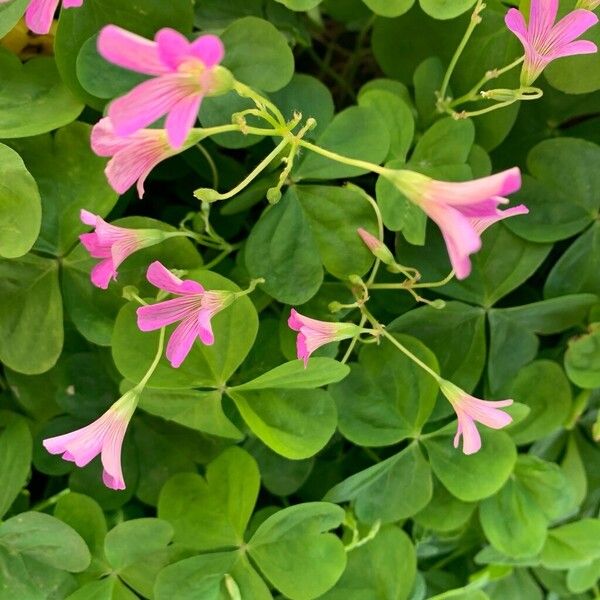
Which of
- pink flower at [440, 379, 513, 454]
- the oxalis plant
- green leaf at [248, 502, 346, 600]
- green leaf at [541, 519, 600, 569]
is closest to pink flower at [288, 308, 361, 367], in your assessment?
the oxalis plant

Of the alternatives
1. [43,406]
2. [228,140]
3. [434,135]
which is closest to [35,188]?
[228,140]

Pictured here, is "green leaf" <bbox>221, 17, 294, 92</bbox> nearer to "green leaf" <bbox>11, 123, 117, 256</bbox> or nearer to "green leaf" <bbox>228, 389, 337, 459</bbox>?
"green leaf" <bbox>11, 123, 117, 256</bbox>

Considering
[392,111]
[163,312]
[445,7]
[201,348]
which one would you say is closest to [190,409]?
[201,348]

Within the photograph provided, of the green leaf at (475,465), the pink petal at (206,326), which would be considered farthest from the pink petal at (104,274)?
the green leaf at (475,465)

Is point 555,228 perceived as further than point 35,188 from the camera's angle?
Yes

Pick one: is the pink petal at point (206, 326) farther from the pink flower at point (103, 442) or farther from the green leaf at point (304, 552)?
the green leaf at point (304, 552)

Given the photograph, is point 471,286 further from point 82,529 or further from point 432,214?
point 82,529

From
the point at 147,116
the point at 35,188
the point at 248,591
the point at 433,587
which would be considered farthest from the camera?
the point at 433,587
